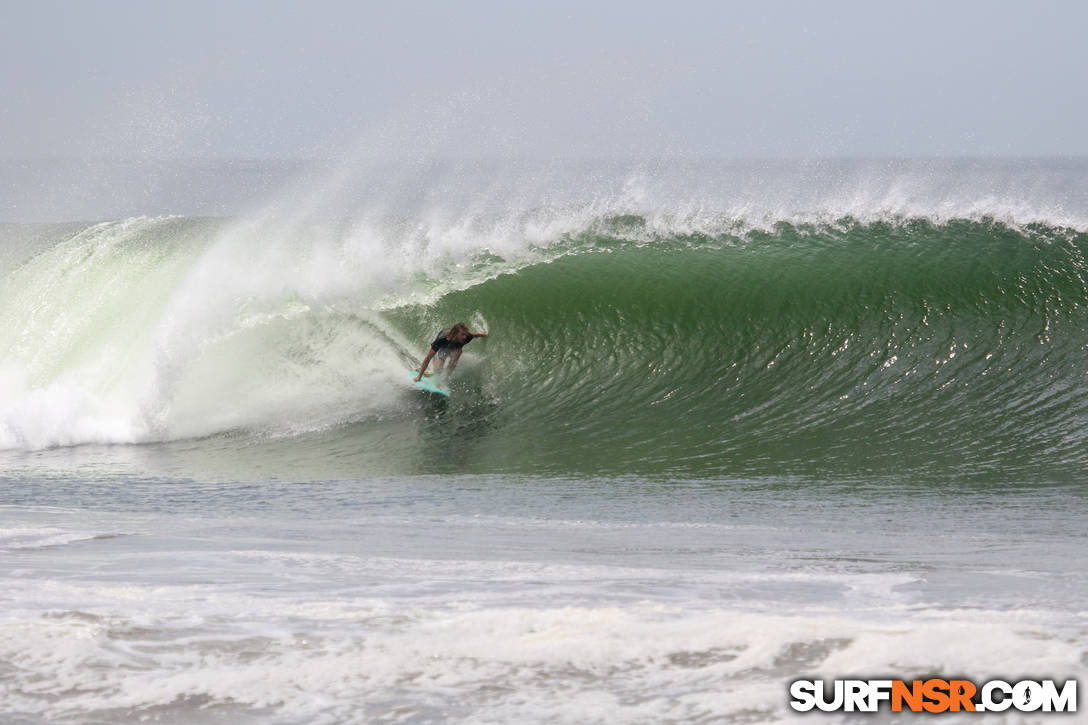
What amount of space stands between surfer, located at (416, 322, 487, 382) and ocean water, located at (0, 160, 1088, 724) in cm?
32

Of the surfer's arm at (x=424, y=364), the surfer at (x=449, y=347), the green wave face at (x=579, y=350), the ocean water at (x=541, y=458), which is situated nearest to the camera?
the ocean water at (x=541, y=458)

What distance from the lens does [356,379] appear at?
36.4ft

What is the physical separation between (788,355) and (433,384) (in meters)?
3.74

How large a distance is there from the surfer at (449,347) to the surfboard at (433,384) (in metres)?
0.08

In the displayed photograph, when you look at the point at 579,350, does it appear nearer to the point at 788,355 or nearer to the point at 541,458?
the point at 788,355

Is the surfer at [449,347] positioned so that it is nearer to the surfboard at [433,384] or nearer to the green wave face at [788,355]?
the surfboard at [433,384]

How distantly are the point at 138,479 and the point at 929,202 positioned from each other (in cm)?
1125

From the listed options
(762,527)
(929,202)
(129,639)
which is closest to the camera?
(129,639)

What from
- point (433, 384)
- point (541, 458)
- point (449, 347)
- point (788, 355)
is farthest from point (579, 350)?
point (541, 458)

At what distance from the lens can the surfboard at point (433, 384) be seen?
428 inches

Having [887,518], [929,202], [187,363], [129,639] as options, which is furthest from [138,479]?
[929,202]

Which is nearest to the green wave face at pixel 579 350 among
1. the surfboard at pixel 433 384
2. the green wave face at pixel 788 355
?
the green wave face at pixel 788 355

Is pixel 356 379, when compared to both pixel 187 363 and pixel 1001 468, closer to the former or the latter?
pixel 187 363

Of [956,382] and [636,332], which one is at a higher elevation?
[636,332]
